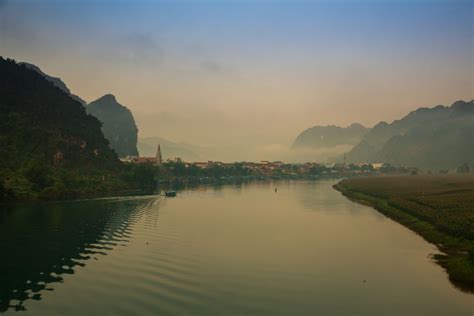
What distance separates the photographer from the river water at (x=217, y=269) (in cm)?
2759

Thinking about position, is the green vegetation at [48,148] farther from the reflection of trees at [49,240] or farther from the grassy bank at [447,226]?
the grassy bank at [447,226]

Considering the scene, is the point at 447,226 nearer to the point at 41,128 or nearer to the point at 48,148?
the point at 48,148

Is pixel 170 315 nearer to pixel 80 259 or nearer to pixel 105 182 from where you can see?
pixel 80 259

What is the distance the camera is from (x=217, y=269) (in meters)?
36.0

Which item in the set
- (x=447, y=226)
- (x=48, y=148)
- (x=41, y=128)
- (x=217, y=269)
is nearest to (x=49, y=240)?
(x=217, y=269)

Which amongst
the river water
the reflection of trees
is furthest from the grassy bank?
the reflection of trees

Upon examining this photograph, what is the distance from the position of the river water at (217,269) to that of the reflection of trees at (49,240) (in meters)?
0.12

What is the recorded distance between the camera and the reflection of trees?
106ft

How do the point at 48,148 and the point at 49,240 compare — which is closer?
the point at 49,240

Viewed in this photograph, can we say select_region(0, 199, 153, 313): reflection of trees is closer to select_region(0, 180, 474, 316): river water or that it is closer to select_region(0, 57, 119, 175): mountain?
select_region(0, 180, 474, 316): river water

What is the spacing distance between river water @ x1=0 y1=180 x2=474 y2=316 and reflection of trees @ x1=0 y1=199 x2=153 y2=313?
0.40 feet

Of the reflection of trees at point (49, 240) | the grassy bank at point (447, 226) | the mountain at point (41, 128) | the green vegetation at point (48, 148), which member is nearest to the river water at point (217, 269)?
the reflection of trees at point (49, 240)

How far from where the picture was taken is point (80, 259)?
1559 inches

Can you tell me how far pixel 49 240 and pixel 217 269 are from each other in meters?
22.6
